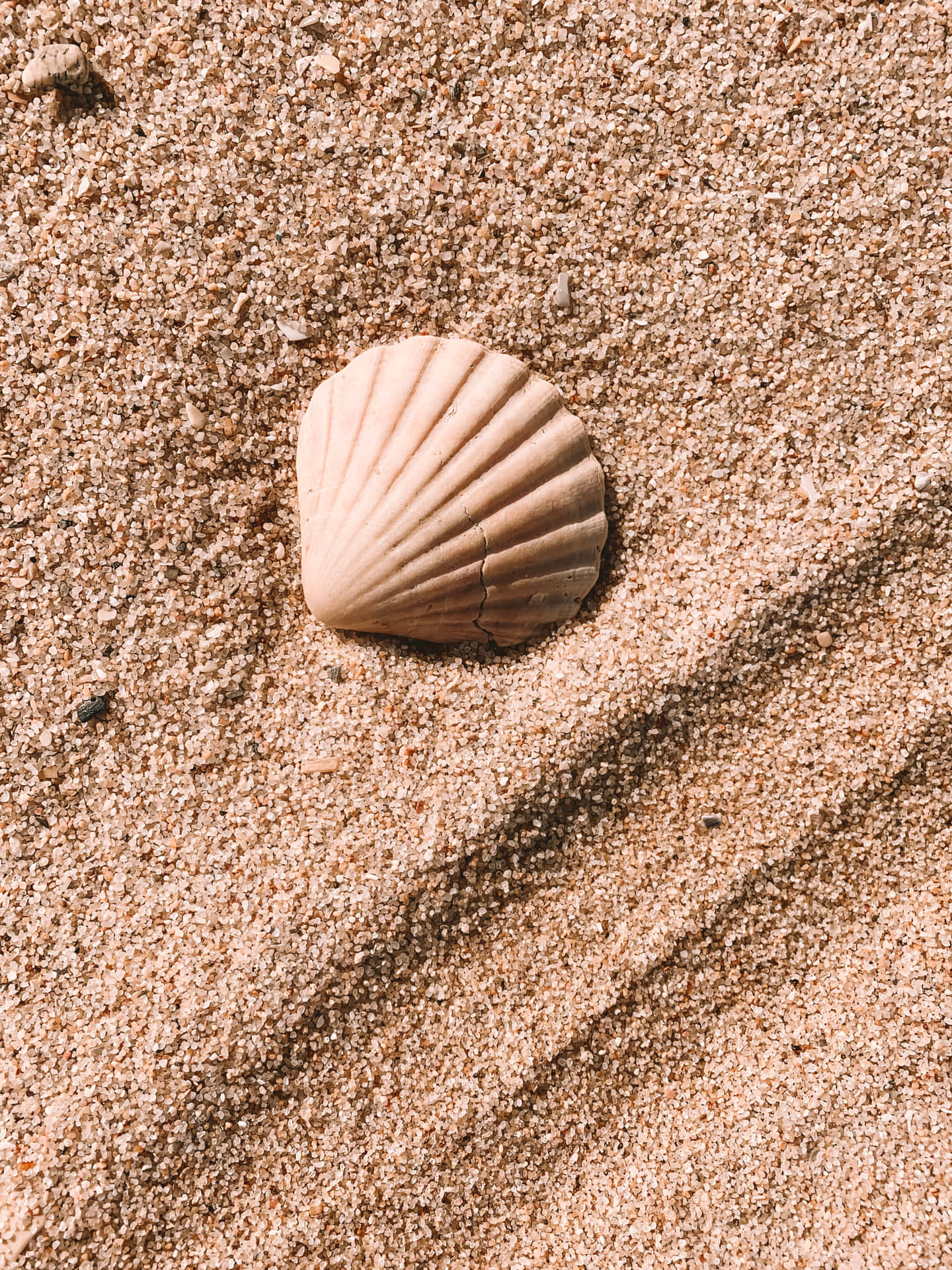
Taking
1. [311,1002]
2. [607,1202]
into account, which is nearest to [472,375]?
[311,1002]

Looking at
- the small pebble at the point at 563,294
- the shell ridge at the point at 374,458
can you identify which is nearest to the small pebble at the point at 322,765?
the shell ridge at the point at 374,458

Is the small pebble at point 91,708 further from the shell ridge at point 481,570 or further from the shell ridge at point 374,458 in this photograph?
the shell ridge at point 481,570

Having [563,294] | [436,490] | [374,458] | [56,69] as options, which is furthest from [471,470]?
[56,69]

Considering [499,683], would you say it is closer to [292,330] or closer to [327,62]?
[292,330]

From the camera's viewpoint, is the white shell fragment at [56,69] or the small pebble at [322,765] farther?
the small pebble at [322,765]

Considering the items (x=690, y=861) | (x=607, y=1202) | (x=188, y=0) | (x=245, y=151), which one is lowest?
(x=607, y=1202)

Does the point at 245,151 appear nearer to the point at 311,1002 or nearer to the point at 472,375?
the point at 472,375
